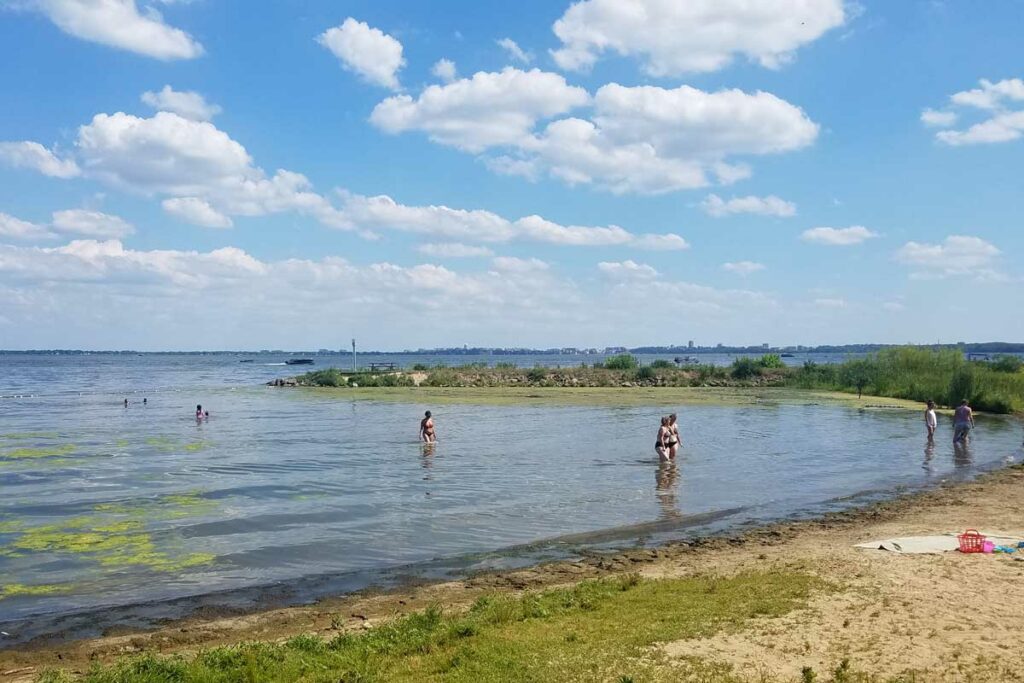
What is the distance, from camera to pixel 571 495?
66.9ft

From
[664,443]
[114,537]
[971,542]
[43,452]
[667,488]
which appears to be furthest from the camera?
[43,452]

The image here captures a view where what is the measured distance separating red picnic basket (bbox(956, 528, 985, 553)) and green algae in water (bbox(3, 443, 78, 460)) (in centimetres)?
2912

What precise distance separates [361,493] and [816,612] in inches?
540

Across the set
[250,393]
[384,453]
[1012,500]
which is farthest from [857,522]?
[250,393]

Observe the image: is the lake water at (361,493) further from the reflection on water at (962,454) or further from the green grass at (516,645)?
the green grass at (516,645)

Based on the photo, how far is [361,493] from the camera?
68.4 ft

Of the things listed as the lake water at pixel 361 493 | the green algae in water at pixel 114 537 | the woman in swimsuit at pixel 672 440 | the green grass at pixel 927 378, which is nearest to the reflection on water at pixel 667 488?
the lake water at pixel 361 493

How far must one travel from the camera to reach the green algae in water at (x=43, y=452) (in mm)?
28891

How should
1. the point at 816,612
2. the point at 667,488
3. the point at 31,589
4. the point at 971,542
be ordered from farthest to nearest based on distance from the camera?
the point at 667,488 < the point at 971,542 < the point at 31,589 < the point at 816,612

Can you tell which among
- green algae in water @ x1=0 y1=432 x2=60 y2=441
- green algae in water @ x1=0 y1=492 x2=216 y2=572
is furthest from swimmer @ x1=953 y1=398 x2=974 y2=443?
green algae in water @ x1=0 y1=432 x2=60 y2=441

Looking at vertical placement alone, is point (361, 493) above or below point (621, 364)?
below

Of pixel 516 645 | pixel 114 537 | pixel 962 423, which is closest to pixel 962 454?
pixel 962 423

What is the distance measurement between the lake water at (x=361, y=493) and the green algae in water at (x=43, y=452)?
0.72ft

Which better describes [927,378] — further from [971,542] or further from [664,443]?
[971,542]
